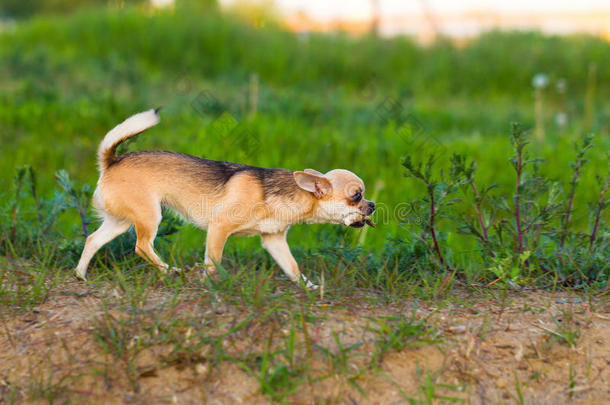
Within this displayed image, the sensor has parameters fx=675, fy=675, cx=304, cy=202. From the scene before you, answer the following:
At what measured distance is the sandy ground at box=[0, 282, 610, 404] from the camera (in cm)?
310

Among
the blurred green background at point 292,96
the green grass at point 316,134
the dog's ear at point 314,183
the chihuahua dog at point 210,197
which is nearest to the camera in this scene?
the dog's ear at point 314,183

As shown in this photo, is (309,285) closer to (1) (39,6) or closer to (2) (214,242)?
(2) (214,242)

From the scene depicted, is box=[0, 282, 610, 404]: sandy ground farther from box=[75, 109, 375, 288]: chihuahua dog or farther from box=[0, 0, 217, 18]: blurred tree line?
box=[0, 0, 217, 18]: blurred tree line

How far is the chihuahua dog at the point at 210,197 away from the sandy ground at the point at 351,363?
1.45 feet

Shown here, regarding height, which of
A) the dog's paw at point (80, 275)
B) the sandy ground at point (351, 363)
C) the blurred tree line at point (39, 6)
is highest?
the blurred tree line at point (39, 6)

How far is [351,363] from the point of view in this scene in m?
3.25

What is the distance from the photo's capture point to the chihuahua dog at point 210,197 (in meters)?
3.87

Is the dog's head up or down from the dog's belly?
up

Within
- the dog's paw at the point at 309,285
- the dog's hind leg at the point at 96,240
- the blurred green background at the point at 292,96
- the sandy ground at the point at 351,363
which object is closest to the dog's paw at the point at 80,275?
the dog's hind leg at the point at 96,240

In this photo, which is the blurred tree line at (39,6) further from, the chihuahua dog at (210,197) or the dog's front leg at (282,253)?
the dog's front leg at (282,253)

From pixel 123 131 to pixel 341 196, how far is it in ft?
4.32

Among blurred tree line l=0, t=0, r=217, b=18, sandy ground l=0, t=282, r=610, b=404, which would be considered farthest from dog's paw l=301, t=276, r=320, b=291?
blurred tree line l=0, t=0, r=217, b=18

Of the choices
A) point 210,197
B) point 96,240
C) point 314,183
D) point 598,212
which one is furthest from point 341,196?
point 598,212

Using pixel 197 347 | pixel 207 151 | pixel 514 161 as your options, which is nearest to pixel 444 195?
pixel 514 161
